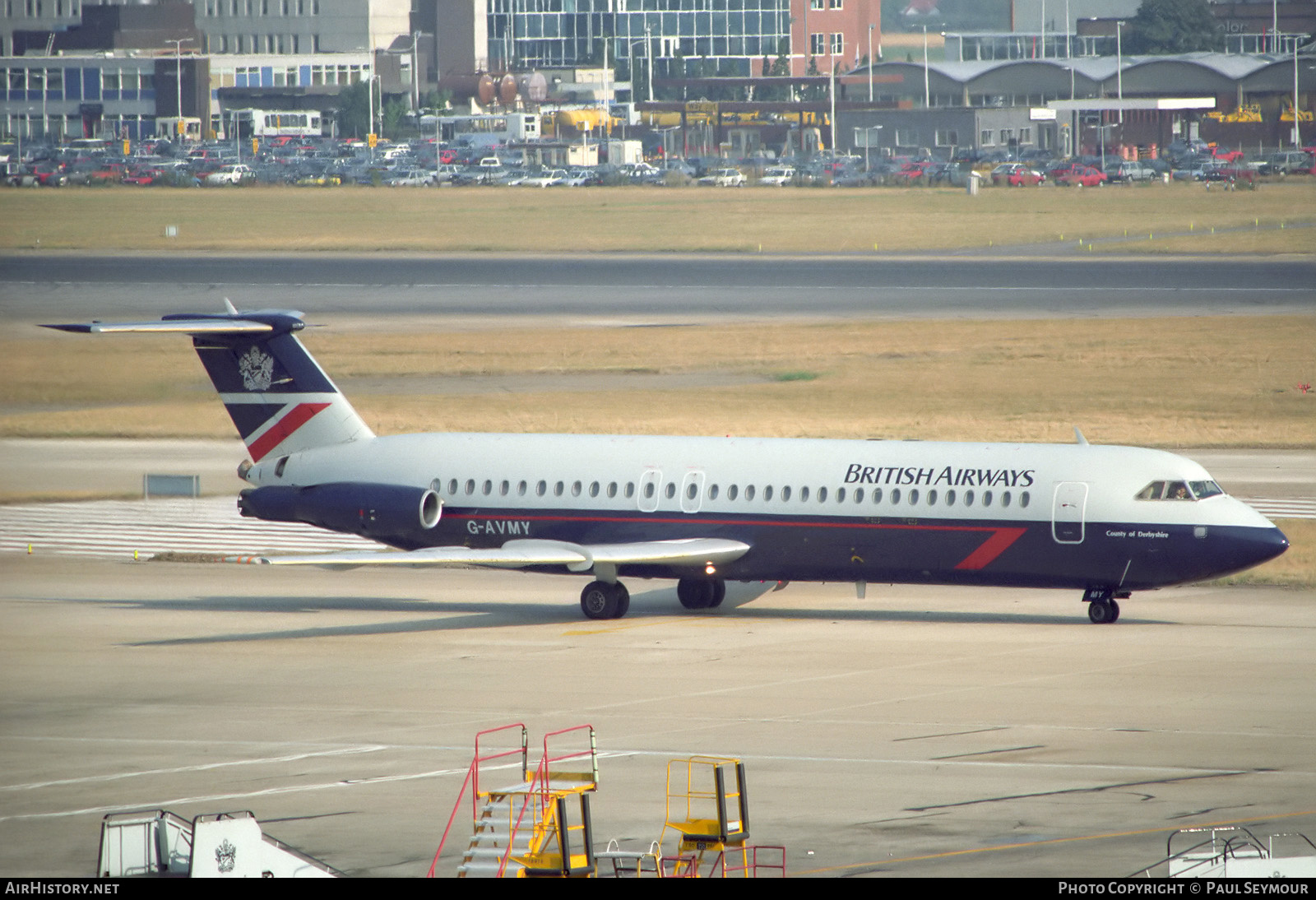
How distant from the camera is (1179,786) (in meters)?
26.6

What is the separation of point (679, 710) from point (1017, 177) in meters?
153

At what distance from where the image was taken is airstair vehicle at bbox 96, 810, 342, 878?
17844 millimetres

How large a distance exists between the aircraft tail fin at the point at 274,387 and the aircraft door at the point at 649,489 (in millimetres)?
6924

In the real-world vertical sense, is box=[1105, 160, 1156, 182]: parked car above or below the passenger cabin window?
above

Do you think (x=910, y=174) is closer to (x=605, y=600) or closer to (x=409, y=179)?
(x=409, y=179)

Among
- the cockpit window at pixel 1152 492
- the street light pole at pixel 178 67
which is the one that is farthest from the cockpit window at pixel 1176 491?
the street light pole at pixel 178 67

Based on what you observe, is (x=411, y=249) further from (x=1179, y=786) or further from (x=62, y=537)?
(x=1179, y=786)

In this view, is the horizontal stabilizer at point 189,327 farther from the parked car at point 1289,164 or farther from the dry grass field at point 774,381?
the parked car at point 1289,164

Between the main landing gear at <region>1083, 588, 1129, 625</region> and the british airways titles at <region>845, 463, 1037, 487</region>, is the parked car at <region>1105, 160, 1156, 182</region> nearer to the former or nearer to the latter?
the main landing gear at <region>1083, 588, 1129, 625</region>

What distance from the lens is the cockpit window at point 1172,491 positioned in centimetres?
3975

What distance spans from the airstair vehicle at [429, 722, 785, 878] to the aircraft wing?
1222 centimetres

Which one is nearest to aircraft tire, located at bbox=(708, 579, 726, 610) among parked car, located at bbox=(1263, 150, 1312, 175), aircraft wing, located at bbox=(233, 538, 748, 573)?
aircraft wing, located at bbox=(233, 538, 748, 573)

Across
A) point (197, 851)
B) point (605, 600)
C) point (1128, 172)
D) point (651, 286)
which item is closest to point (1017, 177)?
point (1128, 172)

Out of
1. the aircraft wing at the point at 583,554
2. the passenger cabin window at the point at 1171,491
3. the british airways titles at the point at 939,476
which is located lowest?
the aircraft wing at the point at 583,554
